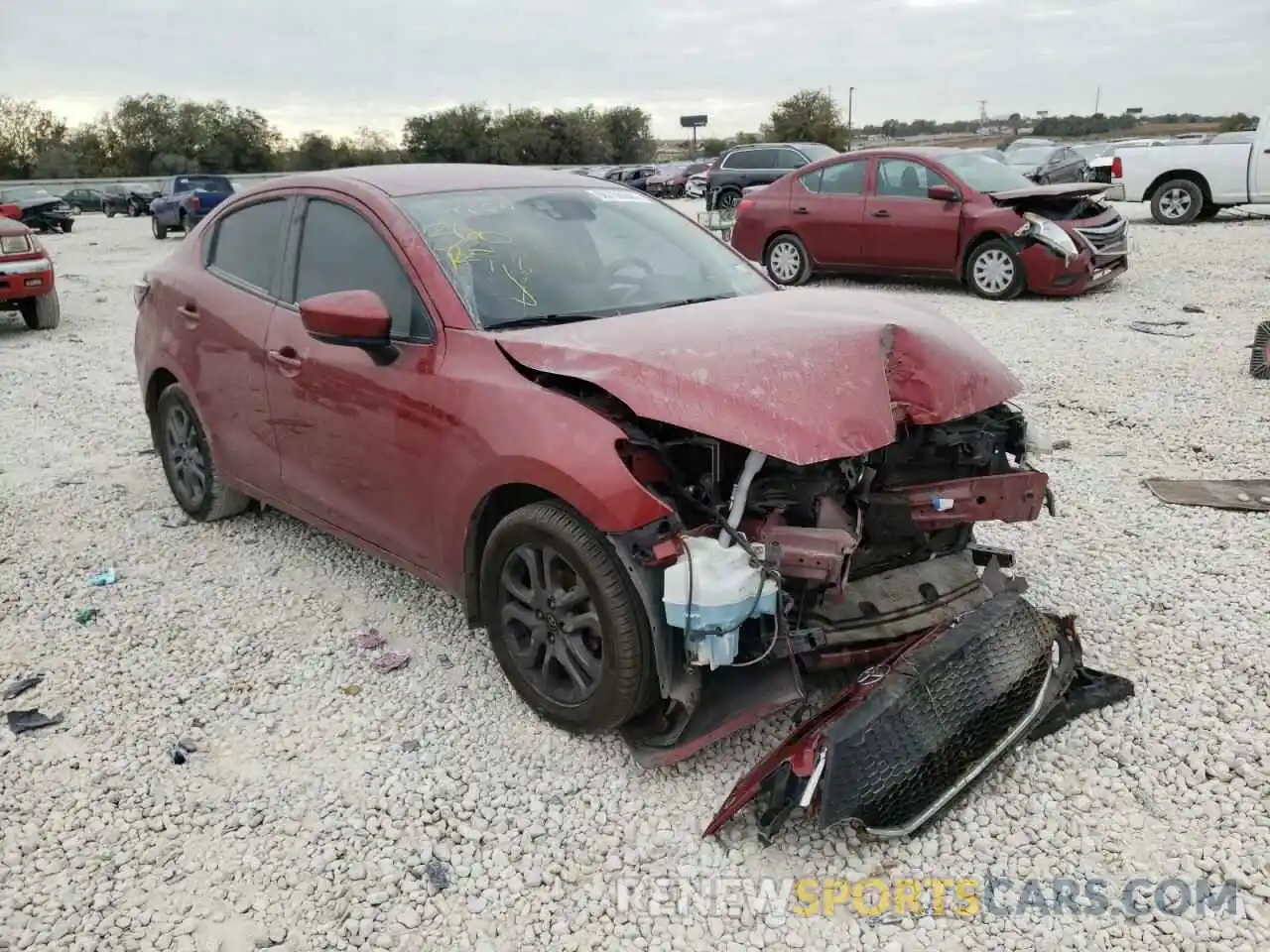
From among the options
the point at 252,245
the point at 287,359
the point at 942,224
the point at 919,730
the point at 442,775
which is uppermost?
the point at 942,224

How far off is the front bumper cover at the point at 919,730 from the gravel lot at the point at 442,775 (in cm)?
15

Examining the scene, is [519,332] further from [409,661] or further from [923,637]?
[923,637]

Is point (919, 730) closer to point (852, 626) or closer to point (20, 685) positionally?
point (852, 626)

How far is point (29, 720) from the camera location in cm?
339

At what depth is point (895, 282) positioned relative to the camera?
1212 centimetres

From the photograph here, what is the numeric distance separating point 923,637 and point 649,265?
73.0 inches

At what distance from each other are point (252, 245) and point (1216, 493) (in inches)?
193

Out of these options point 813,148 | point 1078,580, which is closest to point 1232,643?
point 1078,580

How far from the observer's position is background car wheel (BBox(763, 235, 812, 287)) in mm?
12008

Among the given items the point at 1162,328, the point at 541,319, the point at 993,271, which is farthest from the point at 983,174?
the point at 541,319

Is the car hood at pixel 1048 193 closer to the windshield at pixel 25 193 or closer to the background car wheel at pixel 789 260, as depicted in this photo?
the background car wheel at pixel 789 260

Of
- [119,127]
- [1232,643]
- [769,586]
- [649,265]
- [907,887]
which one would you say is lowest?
[907,887]

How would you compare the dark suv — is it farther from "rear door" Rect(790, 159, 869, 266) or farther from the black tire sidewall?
the black tire sidewall

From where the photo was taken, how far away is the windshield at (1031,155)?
21.9 metres
